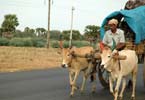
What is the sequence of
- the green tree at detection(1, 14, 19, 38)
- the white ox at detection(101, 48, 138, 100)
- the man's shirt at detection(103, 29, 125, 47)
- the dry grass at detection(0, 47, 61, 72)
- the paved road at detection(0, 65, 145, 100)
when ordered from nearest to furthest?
the white ox at detection(101, 48, 138, 100) < the man's shirt at detection(103, 29, 125, 47) < the paved road at detection(0, 65, 145, 100) < the dry grass at detection(0, 47, 61, 72) < the green tree at detection(1, 14, 19, 38)

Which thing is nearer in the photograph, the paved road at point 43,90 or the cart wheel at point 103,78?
the paved road at point 43,90

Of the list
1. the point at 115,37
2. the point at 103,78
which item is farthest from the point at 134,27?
the point at 103,78

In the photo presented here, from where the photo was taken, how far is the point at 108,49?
10.2 meters

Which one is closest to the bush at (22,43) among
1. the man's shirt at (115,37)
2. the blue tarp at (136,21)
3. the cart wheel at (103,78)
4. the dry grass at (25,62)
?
the dry grass at (25,62)

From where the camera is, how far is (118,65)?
415 inches

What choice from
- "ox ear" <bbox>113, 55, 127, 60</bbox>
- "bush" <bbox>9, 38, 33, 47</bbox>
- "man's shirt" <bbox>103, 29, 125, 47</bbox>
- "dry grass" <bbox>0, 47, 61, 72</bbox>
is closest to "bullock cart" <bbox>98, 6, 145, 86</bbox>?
"man's shirt" <bbox>103, 29, 125, 47</bbox>

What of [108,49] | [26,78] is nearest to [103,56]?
[108,49]

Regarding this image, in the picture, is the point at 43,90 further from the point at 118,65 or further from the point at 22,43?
the point at 22,43

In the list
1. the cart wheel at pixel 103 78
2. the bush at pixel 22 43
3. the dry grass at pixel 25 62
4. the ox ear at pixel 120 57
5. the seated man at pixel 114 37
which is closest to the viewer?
the ox ear at pixel 120 57

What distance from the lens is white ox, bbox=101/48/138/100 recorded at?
398 inches

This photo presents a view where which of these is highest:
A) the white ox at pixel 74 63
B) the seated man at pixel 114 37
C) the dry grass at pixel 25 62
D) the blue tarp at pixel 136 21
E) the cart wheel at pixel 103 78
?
the blue tarp at pixel 136 21

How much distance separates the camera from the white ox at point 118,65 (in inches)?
398

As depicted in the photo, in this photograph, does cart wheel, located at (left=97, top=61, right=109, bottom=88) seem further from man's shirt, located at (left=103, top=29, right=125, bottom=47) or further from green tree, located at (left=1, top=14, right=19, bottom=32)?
green tree, located at (left=1, top=14, right=19, bottom=32)

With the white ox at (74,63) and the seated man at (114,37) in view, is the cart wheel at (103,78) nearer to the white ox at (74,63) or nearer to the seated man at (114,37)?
the white ox at (74,63)
